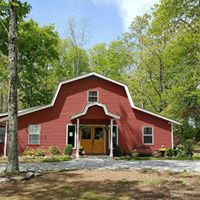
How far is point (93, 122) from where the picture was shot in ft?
68.6

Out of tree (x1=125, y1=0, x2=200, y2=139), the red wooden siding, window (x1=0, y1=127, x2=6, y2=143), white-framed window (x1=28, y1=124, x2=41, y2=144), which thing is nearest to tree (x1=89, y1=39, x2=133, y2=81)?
tree (x1=125, y1=0, x2=200, y2=139)

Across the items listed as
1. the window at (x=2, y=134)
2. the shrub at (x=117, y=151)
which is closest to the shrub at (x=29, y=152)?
the window at (x=2, y=134)

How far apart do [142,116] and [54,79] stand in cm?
2049

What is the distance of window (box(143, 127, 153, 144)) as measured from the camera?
845 inches

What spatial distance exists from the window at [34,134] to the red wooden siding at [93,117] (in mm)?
234

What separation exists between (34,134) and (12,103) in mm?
9944

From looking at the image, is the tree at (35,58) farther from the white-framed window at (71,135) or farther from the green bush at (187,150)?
the green bush at (187,150)

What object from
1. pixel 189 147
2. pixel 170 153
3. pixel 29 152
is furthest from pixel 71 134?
pixel 189 147

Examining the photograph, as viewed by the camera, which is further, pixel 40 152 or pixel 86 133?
pixel 86 133

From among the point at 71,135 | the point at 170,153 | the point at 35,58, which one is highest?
the point at 35,58

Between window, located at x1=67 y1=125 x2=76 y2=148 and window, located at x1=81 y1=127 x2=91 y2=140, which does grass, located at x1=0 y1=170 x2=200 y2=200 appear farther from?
window, located at x1=81 y1=127 x2=91 y2=140

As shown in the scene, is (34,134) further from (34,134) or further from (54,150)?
(54,150)

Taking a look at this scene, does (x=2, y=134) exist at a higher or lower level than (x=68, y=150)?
higher

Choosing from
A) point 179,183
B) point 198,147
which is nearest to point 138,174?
point 179,183
